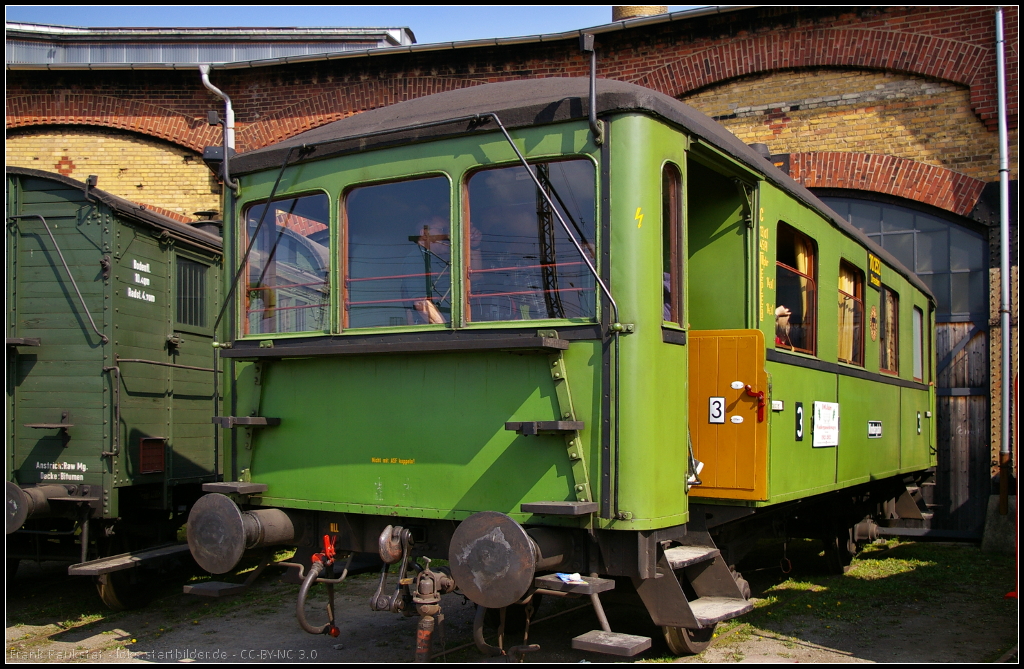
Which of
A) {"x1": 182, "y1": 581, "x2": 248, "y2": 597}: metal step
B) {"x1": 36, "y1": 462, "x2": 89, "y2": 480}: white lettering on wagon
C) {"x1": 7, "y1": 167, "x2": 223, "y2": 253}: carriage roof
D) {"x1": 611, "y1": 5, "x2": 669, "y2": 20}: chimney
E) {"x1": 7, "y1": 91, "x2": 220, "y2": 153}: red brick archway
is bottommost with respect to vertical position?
{"x1": 182, "y1": 581, "x2": 248, "y2": 597}: metal step

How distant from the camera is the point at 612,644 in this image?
439 cm

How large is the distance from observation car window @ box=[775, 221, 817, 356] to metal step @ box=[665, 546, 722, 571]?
1584 millimetres

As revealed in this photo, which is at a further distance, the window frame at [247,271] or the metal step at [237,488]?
the metal step at [237,488]

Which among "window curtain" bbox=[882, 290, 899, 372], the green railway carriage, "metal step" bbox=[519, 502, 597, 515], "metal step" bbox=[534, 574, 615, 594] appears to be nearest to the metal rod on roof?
the green railway carriage

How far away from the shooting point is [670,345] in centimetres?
485

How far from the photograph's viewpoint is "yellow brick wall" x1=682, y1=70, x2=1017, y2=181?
11477 millimetres

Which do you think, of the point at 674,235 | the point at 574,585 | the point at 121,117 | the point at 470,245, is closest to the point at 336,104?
the point at 121,117

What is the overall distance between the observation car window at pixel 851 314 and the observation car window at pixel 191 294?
5718 millimetres

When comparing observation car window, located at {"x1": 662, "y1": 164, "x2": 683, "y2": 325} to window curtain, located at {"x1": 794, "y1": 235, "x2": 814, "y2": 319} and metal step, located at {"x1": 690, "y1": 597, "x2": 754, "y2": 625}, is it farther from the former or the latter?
window curtain, located at {"x1": 794, "y1": 235, "x2": 814, "y2": 319}

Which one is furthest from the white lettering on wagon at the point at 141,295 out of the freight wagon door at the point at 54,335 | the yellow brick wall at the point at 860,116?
the yellow brick wall at the point at 860,116

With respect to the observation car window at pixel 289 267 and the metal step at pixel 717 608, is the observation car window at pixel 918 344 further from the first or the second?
the observation car window at pixel 289 267

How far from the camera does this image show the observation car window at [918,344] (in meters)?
10.2

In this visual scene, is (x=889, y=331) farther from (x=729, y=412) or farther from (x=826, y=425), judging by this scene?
(x=729, y=412)

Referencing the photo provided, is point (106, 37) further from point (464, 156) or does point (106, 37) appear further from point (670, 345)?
point (670, 345)
